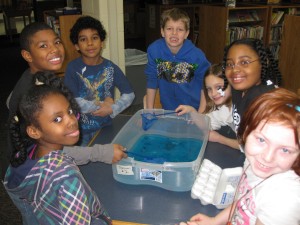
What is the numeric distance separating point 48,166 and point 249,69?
86cm

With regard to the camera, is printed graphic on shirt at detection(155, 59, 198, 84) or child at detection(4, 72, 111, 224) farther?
printed graphic on shirt at detection(155, 59, 198, 84)

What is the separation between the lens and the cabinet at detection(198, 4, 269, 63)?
4465 mm

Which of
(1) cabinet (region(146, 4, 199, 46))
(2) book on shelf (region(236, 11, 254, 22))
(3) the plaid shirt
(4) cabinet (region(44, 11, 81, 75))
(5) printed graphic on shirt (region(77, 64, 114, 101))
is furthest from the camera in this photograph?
(1) cabinet (region(146, 4, 199, 46))

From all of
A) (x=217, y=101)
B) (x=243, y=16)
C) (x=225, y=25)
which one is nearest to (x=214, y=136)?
(x=217, y=101)

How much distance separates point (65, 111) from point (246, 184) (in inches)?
23.5

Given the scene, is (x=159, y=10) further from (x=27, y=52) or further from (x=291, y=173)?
(x=291, y=173)

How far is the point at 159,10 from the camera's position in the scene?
5672 mm

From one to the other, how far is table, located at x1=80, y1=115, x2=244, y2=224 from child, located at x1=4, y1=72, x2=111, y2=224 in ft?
0.28

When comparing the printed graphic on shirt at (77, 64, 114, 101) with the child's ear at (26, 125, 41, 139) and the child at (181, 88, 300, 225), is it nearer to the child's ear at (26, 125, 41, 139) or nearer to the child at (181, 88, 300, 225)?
the child's ear at (26, 125, 41, 139)

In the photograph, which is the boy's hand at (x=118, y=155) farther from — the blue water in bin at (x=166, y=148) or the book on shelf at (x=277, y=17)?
the book on shelf at (x=277, y=17)

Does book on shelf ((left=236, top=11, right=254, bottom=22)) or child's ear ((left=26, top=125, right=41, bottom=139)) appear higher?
book on shelf ((left=236, top=11, right=254, bottom=22))

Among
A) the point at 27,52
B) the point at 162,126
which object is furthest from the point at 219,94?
the point at 27,52

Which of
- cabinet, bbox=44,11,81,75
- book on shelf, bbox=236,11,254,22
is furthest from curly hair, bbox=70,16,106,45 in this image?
book on shelf, bbox=236,11,254,22

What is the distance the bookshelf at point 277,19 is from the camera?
4.86 meters
